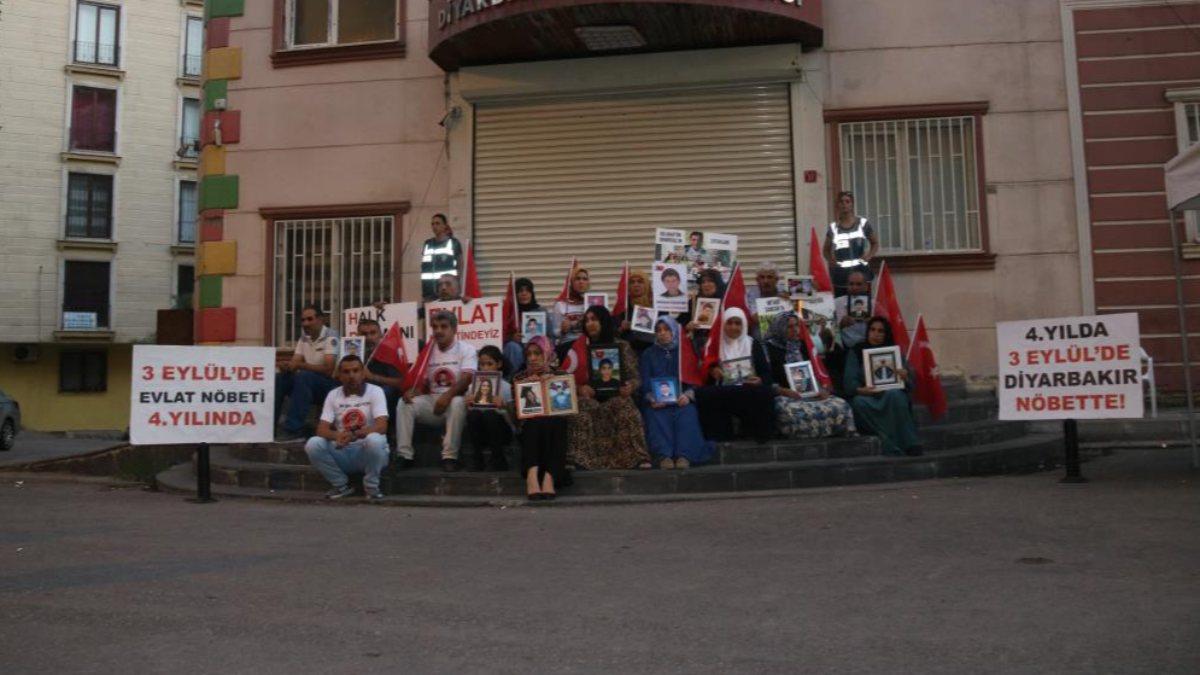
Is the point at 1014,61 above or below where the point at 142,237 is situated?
below

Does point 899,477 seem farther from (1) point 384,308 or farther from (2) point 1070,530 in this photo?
(1) point 384,308

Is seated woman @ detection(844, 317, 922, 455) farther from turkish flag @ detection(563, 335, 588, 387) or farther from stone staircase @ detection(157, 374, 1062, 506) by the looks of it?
turkish flag @ detection(563, 335, 588, 387)

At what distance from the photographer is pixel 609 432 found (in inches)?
392

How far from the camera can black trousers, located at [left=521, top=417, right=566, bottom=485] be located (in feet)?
30.8

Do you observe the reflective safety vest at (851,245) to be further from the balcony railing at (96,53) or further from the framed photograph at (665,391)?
the balcony railing at (96,53)

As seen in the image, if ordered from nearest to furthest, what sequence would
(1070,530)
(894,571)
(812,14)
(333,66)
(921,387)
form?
(894,571) < (1070,530) < (921,387) < (812,14) < (333,66)

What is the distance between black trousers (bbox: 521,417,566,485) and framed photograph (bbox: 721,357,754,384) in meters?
1.88

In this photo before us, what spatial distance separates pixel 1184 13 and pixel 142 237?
118 ft

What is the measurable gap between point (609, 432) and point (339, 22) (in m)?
8.36

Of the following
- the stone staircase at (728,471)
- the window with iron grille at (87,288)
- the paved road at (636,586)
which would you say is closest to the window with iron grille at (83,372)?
the window with iron grille at (87,288)

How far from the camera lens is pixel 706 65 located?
1379 centimetres

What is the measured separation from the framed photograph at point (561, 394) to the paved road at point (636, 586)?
96 cm

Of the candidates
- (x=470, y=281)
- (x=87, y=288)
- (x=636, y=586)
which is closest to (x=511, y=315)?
(x=470, y=281)

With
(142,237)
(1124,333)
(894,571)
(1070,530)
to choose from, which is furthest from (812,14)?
(142,237)
